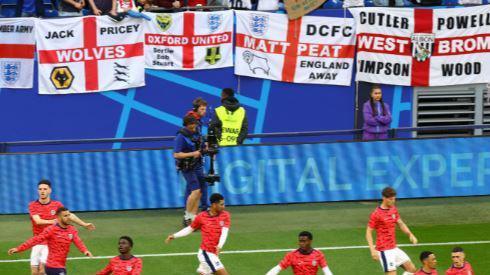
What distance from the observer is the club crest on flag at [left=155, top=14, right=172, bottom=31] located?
25.8 meters

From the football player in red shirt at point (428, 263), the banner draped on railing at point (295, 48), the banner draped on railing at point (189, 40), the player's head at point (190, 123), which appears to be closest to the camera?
the football player in red shirt at point (428, 263)

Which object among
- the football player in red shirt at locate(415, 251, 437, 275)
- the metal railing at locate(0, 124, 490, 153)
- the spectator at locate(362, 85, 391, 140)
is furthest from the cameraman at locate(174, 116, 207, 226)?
the football player in red shirt at locate(415, 251, 437, 275)

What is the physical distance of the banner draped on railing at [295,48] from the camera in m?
26.1

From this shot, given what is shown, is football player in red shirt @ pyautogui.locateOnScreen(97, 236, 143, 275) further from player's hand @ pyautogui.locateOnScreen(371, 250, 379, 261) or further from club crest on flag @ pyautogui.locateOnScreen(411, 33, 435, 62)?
club crest on flag @ pyautogui.locateOnScreen(411, 33, 435, 62)

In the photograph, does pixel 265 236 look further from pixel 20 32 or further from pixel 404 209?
pixel 20 32

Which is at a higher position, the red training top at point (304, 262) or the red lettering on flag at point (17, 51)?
the red lettering on flag at point (17, 51)

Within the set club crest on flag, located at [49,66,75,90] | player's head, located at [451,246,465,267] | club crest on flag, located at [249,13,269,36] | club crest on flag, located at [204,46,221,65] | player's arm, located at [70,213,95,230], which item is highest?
club crest on flag, located at [249,13,269,36]

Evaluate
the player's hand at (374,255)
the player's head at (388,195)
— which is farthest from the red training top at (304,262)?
the player's head at (388,195)

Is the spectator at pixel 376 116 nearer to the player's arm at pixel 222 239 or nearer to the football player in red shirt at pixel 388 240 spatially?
the football player in red shirt at pixel 388 240

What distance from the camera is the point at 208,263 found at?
1877 centimetres

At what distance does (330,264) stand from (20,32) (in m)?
8.97

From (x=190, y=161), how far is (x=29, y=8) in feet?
19.7

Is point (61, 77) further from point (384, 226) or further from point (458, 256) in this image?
point (458, 256)

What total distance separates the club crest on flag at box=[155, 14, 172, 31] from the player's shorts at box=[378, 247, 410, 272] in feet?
28.9
